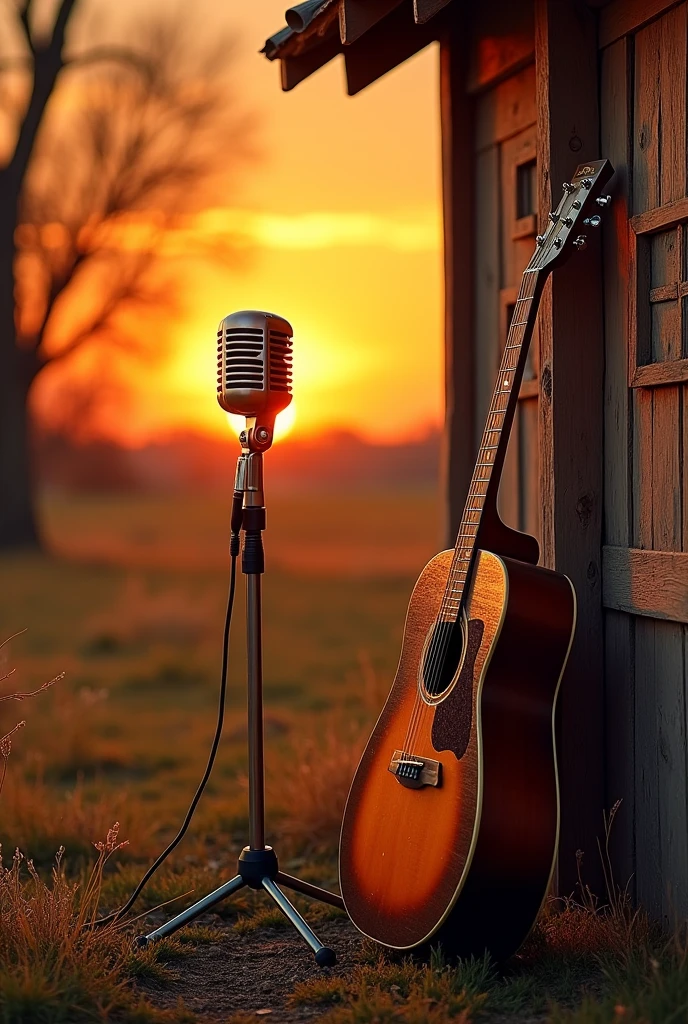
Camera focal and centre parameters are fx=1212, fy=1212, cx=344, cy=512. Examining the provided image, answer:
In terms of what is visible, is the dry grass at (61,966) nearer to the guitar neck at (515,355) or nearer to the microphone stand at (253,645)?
the microphone stand at (253,645)

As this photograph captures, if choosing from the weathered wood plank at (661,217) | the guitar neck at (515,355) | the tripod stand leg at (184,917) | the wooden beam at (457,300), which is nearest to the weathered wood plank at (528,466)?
the wooden beam at (457,300)

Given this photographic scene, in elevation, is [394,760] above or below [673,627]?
below

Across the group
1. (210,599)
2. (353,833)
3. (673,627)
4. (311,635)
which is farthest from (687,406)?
(210,599)

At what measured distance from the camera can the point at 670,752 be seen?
3.60 meters

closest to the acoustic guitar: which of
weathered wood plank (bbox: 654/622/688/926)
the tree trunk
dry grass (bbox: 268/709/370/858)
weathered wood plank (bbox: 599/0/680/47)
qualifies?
weathered wood plank (bbox: 654/622/688/926)

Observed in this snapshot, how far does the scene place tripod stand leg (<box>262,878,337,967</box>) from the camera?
3.63m

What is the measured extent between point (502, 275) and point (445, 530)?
116cm

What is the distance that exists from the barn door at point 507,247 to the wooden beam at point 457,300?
41 mm

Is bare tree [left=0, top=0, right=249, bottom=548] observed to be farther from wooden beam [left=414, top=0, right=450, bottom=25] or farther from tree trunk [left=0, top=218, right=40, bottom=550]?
wooden beam [left=414, top=0, right=450, bottom=25]

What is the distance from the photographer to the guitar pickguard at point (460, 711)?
3.35 m

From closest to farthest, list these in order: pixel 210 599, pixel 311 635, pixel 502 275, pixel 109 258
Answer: pixel 502 275, pixel 311 635, pixel 210 599, pixel 109 258

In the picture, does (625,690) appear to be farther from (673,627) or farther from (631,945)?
(631,945)

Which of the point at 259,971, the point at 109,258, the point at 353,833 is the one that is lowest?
the point at 259,971

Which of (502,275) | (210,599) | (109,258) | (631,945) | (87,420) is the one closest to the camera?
(631,945)
